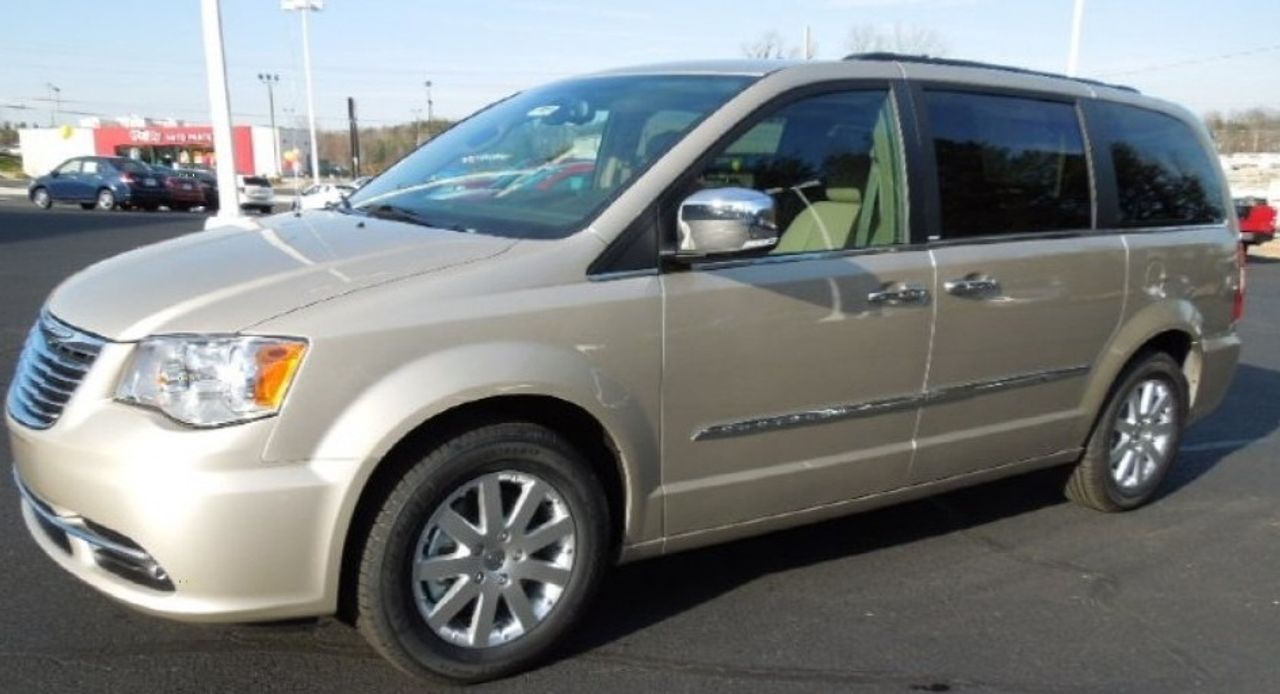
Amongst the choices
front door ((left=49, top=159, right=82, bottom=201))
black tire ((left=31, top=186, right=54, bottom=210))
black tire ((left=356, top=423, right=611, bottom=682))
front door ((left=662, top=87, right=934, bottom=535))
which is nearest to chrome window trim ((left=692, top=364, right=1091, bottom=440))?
front door ((left=662, top=87, right=934, bottom=535))

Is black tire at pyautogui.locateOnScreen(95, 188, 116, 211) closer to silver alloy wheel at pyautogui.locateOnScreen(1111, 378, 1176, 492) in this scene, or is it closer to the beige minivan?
the beige minivan

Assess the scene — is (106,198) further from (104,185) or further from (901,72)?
(901,72)

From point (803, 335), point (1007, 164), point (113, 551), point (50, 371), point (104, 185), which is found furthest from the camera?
point (104, 185)

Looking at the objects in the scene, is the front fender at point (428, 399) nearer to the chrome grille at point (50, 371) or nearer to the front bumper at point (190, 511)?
the front bumper at point (190, 511)

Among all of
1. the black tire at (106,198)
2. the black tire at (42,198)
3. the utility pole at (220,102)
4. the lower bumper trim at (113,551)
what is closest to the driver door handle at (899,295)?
the lower bumper trim at (113,551)

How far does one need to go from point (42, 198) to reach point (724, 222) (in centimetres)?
3394

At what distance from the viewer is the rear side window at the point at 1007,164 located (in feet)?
13.2

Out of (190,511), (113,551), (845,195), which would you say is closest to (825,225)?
(845,195)

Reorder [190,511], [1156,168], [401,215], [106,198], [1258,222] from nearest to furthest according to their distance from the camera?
[190,511] < [401,215] < [1156,168] < [1258,222] < [106,198]

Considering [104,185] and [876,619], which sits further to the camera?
[104,185]

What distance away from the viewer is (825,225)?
3738 mm

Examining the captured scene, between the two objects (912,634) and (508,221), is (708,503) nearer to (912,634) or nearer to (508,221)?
(912,634)

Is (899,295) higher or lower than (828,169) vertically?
lower

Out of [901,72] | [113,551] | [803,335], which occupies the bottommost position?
[113,551]
